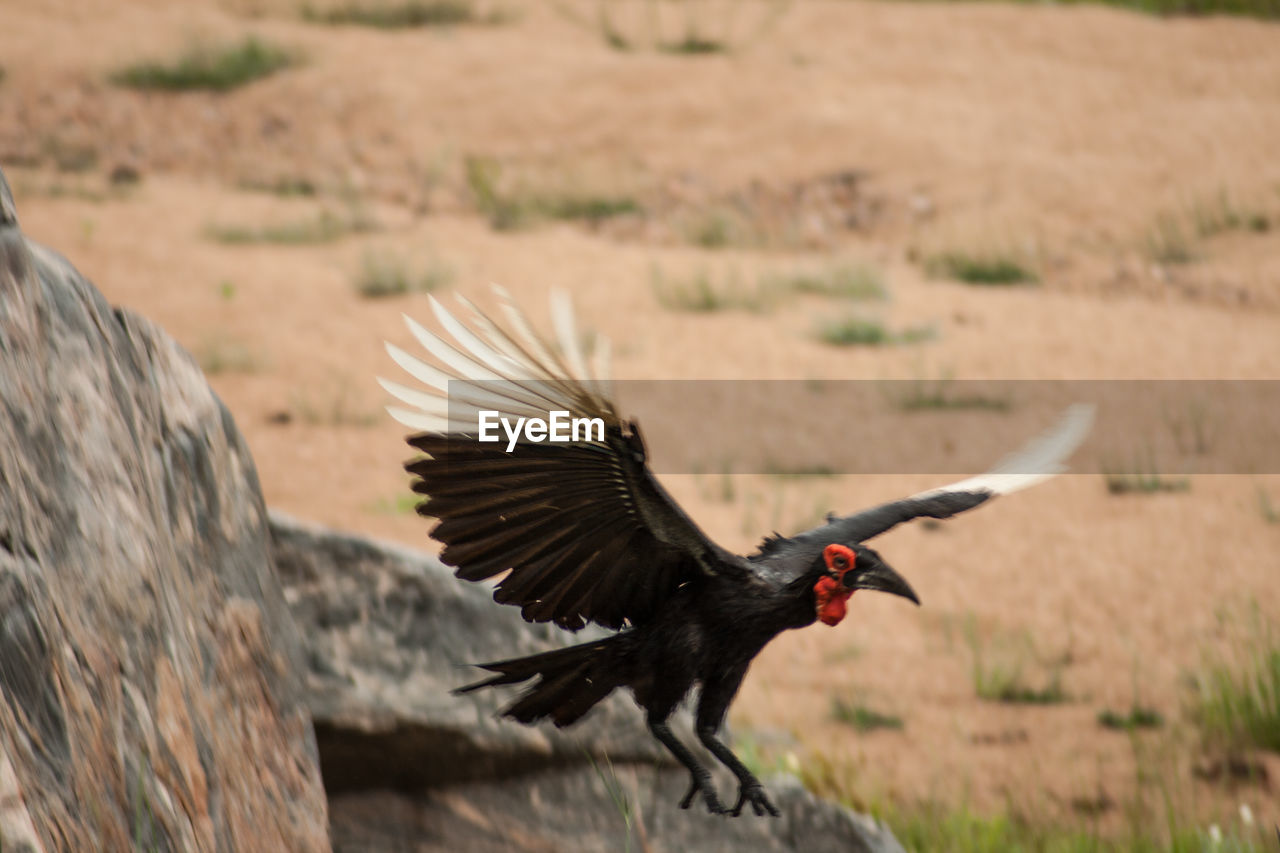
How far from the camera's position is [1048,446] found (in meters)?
3.05

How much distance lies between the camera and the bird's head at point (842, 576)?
6.59 feet

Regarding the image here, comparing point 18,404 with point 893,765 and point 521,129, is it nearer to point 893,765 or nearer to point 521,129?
point 893,765

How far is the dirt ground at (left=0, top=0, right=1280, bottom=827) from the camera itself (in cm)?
487

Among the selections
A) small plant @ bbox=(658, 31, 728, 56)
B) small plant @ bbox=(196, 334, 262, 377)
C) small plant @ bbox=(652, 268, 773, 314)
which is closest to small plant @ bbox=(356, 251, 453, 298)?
small plant @ bbox=(196, 334, 262, 377)

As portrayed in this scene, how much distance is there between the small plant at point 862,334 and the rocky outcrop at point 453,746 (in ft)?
16.2

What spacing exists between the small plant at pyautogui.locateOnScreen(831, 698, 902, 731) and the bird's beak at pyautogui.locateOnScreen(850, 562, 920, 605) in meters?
2.60

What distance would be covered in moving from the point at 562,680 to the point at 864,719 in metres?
2.53

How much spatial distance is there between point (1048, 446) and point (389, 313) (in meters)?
5.44

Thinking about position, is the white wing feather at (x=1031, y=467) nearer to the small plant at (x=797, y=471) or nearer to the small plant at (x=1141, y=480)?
the small plant at (x=797, y=471)

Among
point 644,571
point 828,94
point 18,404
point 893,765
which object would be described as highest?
point 18,404

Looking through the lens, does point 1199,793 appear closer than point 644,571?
No

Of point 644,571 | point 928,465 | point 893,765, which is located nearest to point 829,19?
point 928,465

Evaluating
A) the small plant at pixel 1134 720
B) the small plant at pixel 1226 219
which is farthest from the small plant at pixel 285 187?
the small plant at pixel 1134 720

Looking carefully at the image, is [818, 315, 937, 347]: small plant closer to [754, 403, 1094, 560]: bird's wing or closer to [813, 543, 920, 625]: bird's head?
[754, 403, 1094, 560]: bird's wing
